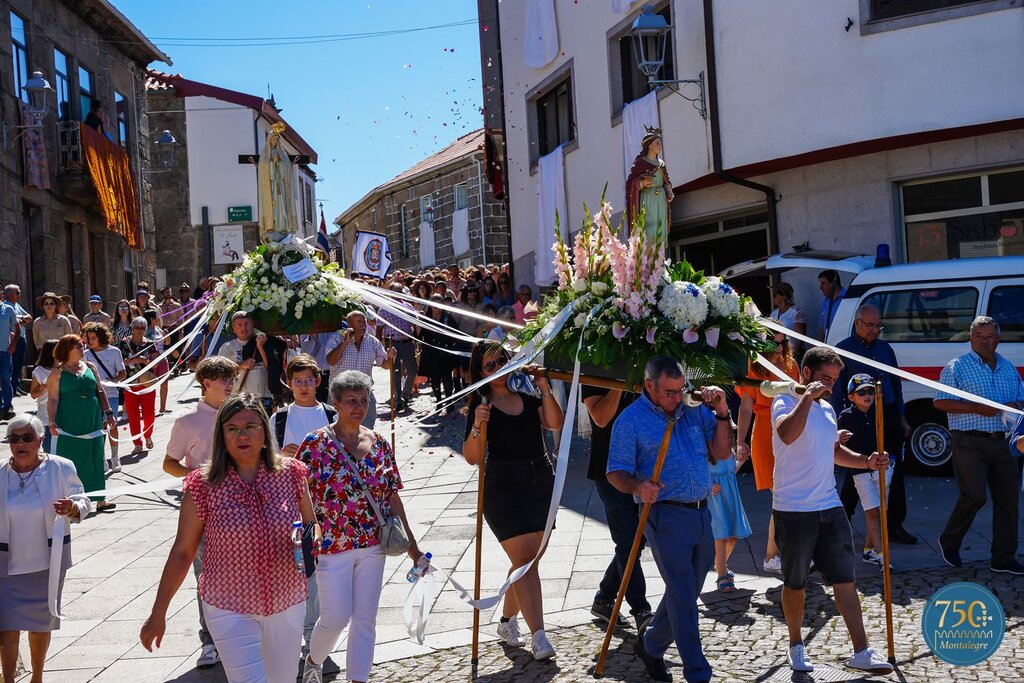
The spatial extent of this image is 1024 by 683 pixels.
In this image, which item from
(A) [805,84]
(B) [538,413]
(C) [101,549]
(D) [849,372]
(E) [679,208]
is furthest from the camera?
(E) [679,208]

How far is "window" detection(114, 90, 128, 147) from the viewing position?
107 feet

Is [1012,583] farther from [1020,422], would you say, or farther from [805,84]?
[805,84]

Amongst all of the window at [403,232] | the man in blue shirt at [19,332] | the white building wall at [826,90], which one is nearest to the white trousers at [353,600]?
the white building wall at [826,90]

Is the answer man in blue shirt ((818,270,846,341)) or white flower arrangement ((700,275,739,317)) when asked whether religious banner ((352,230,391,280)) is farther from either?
white flower arrangement ((700,275,739,317))

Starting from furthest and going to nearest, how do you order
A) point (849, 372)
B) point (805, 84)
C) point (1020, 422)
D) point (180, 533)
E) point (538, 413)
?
point (805, 84) < point (849, 372) < point (1020, 422) < point (538, 413) < point (180, 533)

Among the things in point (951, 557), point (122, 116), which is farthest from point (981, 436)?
point (122, 116)

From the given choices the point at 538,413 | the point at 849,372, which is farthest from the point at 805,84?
the point at 538,413

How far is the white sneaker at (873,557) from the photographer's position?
8438mm

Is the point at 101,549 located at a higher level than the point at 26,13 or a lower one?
lower

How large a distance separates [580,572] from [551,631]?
139 centimetres

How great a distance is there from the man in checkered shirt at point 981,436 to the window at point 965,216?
24.4 ft

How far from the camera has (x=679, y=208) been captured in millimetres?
19469

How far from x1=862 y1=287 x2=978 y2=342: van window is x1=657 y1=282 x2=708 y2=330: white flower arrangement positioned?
638 cm

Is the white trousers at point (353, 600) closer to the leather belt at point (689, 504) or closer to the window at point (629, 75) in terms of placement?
the leather belt at point (689, 504)
